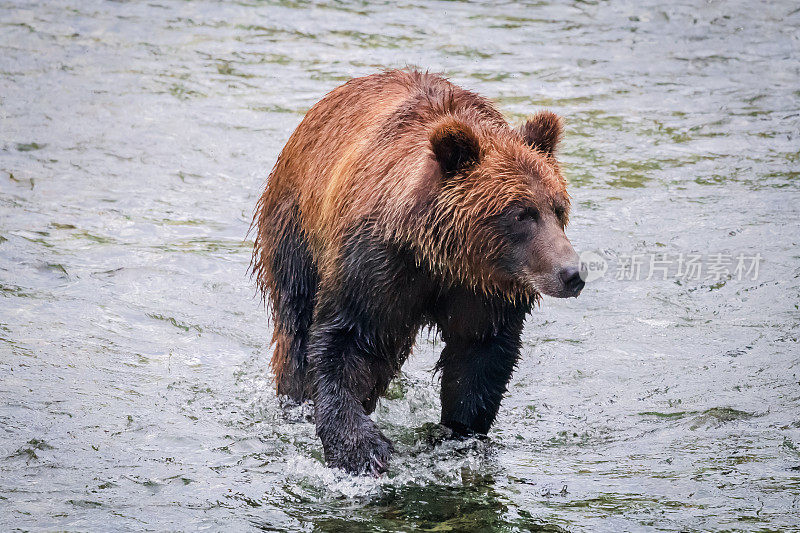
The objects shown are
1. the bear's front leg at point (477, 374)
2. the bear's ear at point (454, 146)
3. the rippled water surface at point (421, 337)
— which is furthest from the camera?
the bear's front leg at point (477, 374)

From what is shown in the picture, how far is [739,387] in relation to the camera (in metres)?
7.13

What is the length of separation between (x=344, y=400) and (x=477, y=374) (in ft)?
2.58

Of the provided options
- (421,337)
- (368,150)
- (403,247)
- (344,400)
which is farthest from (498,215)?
(421,337)

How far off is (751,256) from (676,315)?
1.17 metres

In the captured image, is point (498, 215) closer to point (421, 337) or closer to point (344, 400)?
point (344, 400)

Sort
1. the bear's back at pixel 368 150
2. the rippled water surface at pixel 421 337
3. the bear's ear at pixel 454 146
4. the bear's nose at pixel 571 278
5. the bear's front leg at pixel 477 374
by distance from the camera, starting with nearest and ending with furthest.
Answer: the bear's nose at pixel 571 278
the bear's ear at pixel 454 146
the bear's back at pixel 368 150
the rippled water surface at pixel 421 337
the bear's front leg at pixel 477 374

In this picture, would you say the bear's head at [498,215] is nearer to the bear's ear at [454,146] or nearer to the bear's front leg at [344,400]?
the bear's ear at [454,146]

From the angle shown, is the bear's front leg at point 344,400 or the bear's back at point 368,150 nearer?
the bear's back at point 368,150

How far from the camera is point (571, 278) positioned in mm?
5066

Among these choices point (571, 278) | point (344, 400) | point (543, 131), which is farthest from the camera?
point (344, 400)

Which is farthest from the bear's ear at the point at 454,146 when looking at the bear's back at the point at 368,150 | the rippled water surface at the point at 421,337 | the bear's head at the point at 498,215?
the rippled water surface at the point at 421,337

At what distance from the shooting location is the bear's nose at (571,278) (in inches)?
199

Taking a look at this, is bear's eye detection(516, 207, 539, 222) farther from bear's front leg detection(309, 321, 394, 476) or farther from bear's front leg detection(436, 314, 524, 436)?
bear's front leg detection(309, 321, 394, 476)

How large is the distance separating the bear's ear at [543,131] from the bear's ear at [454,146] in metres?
0.44
